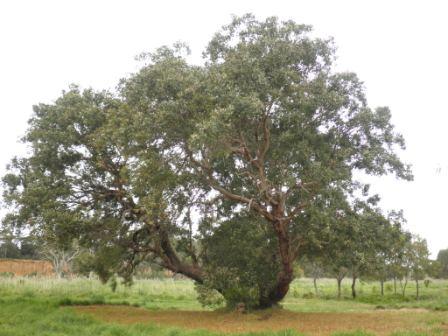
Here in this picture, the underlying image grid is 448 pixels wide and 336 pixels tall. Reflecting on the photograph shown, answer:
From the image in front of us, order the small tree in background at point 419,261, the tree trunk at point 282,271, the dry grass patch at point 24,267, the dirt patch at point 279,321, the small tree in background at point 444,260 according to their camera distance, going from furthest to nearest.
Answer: the small tree in background at point 444,260 → the dry grass patch at point 24,267 → the small tree in background at point 419,261 → the tree trunk at point 282,271 → the dirt patch at point 279,321

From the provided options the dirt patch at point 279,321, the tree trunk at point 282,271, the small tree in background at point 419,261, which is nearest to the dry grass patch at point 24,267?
the small tree in background at point 419,261

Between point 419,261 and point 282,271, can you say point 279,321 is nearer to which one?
point 282,271

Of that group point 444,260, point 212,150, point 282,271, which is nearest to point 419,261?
point 282,271

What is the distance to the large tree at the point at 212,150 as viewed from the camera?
18.0 meters

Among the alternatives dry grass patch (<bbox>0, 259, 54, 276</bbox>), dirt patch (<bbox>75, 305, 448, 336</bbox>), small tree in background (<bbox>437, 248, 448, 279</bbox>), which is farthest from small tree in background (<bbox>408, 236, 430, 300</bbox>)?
dry grass patch (<bbox>0, 259, 54, 276</bbox>)

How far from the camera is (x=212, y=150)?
1858 centimetres

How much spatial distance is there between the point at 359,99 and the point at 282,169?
14.4 feet

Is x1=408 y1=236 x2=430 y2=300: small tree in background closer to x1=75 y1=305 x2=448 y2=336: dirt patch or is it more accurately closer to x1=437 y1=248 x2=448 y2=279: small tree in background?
x1=75 y1=305 x2=448 y2=336: dirt patch

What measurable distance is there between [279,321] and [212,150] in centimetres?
740

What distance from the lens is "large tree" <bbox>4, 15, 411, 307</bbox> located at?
1800cm

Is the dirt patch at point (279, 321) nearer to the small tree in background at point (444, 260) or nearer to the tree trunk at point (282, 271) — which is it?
the tree trunk at point (282, 271)

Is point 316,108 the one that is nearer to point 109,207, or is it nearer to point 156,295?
point 109,207

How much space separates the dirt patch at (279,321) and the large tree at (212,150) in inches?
71.6

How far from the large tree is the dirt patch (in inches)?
71.6
